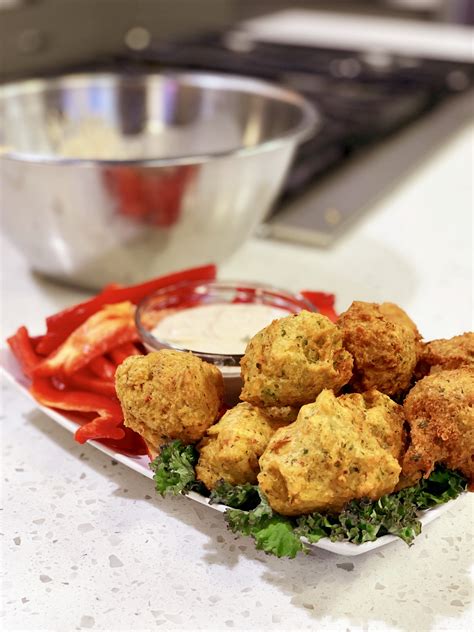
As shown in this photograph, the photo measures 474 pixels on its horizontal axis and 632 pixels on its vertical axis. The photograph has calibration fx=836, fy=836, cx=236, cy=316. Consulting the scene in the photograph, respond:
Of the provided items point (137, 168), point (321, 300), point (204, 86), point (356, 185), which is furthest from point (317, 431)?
point (356, 185)

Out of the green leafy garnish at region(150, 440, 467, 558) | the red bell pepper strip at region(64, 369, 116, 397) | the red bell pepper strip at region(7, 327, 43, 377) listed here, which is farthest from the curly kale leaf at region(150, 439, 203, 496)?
the red bell pepper strip at region(7, 327, 43, 377)

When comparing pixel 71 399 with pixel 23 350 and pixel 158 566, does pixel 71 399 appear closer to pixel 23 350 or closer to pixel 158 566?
pixel 23 350

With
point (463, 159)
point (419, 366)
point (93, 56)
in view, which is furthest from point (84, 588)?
point (93, 56)

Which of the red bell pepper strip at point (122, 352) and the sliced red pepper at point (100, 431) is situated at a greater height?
the red bell pepper strip at point (122, 352)

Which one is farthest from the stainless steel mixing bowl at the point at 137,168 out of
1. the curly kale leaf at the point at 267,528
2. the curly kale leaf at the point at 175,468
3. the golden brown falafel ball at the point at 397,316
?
the curly kale leaf at the point at 267,528

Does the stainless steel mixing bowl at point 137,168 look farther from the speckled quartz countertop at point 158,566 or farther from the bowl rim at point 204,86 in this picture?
the speckled quartz countertop at point 158,566

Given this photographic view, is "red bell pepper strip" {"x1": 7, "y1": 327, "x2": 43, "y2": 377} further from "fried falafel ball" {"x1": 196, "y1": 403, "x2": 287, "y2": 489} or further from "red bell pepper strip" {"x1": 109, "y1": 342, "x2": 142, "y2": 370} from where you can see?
"fried falafel ball" {"x1": 196, "y1": 403, "x2": 287, "y2": 489}
